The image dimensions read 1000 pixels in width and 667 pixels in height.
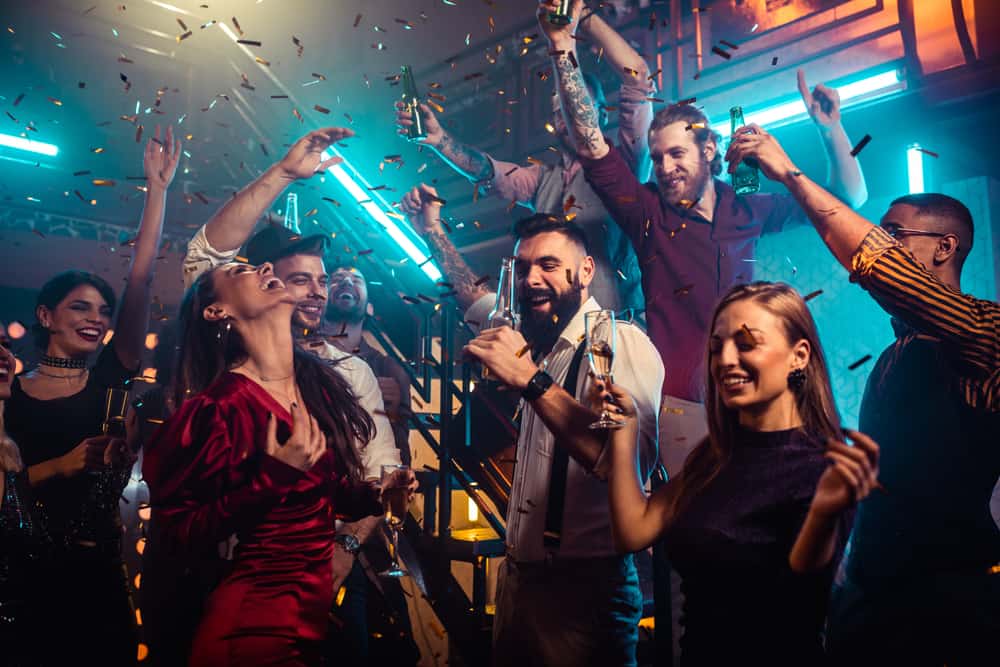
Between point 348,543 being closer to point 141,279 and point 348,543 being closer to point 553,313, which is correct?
point 553,313

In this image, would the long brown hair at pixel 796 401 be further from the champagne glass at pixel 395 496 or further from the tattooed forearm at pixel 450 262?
the tattooed forearm at pixel 450 262

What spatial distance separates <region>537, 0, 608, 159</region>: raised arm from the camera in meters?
3.44

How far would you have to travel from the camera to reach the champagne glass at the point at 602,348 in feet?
6.86

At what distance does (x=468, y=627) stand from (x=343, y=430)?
153 cm

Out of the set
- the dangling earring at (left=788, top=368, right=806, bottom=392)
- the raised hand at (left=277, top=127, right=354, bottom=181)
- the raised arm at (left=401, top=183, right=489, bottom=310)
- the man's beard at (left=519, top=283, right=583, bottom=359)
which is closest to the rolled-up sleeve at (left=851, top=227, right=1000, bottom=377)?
the dangling earring at (left=788, top=368, right=806, bottom=392)

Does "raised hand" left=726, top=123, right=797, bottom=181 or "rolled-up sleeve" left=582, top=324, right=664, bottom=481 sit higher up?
"raised hand" left=726, top=123, right=797, bottom=181

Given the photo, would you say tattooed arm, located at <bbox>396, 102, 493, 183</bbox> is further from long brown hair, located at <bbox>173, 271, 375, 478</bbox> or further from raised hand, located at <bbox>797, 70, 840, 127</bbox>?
long brown hair, located at <bbox>173, 271, 375, 478</bbox>

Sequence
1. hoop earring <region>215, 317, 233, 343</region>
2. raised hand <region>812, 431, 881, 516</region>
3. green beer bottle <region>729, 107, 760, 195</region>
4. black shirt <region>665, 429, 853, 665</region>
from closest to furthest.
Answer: raised hand <region>812, 431, 881, 516</region>, black shirt <region>665, 429, 853, 665</region>, hoop earring <region>215, 317, 233, 343</region>, green beer bottle <region>729, 107, 760, 195</region>

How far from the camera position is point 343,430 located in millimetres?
2766

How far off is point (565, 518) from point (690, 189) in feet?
6.05

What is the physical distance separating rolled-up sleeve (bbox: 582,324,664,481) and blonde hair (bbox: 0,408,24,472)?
7.53 feet

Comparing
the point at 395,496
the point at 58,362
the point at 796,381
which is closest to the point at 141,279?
the point at 58,362

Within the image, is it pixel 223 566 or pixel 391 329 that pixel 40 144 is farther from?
pixel 223 566

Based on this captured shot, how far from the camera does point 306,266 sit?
3.70 meters
